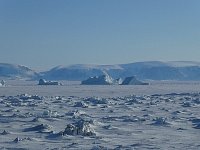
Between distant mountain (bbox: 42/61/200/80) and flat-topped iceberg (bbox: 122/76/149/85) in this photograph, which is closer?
flat-topped iceberg (bbox: 122/76/149/85)

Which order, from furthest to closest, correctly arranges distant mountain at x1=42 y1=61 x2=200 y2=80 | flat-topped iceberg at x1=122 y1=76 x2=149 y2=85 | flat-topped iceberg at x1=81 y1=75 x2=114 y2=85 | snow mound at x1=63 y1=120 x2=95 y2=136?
distant mountain at x1=42 y1=61 x2=200 y2=80 < flat-topped iceberg at x1=122 y1=76 x2=149 y2=85 < flat-topped iceberg at x1=81 y1=75 x2=114 y2=85 < snow mound at x1=63 y1=120 x2=95 y2=136

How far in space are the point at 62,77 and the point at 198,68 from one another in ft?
181

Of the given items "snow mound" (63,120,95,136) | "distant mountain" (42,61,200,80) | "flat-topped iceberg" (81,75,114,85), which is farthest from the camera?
"distant mountain" (42,61,200,80)

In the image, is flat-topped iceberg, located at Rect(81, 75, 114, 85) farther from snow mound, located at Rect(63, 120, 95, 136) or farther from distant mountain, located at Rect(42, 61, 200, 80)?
distant mountain, located at Rect(42, 61, 200, 80)

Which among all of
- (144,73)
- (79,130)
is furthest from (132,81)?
(144,73)

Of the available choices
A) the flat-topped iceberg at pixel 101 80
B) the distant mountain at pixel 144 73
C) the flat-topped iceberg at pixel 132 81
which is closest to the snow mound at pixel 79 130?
the flat-topped iceberg at pixel 101 80

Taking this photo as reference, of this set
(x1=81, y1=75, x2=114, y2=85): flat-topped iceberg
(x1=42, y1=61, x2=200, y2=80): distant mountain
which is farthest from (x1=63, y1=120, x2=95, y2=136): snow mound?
(x1=42, y1=61, x2=200, y2=80): distant mountain

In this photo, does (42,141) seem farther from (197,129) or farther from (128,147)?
(197,129)

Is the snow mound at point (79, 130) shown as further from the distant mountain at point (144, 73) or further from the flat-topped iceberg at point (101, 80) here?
the distant mountain at point (144, 73)

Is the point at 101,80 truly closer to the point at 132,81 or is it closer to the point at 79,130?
the point at 132,81

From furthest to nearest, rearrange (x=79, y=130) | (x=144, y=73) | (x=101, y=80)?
(x=144, y=73)
(x=101, y=80)
(x=79, y=130)

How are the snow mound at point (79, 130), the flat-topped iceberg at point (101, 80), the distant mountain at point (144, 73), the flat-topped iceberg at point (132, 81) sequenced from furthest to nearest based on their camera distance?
the distant mountain at point (144, 73), the flat-topped iceberg at point (132, 81), the flat-topped iceberg at point (101, 80), the snow mound at point (79, 130)

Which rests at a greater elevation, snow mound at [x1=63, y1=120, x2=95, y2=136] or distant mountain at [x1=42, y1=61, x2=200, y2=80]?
distant mountain at [x1=42, y1=61, x2=200, y2=80]

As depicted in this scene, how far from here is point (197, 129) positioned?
15445 mm
